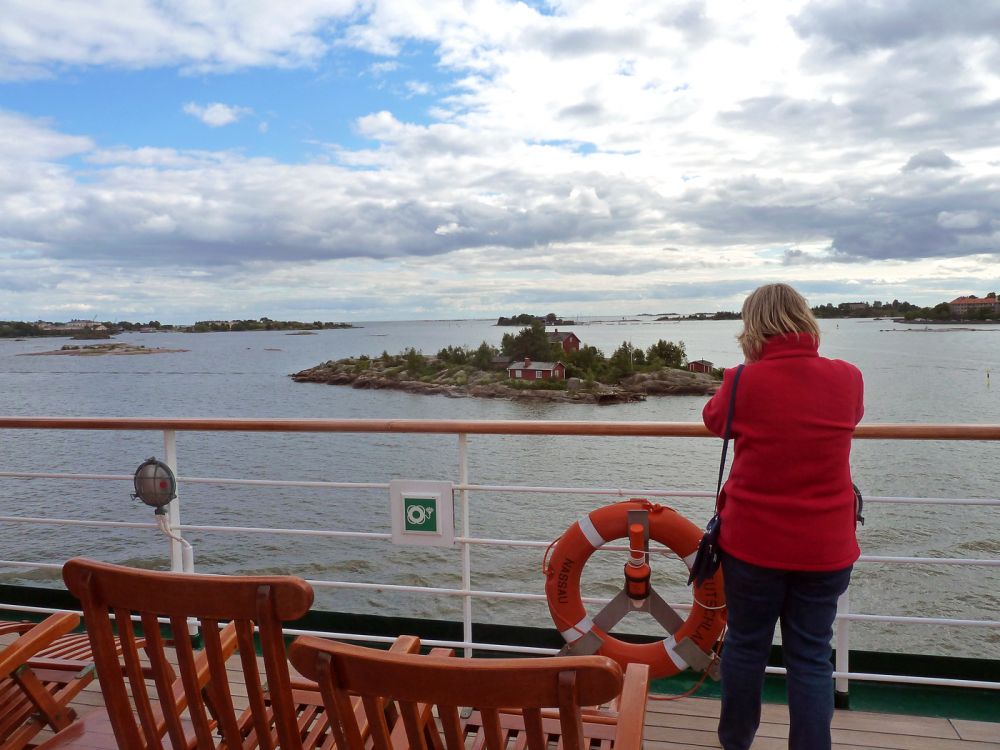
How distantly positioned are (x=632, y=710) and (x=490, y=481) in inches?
715

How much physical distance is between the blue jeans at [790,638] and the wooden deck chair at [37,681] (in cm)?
133

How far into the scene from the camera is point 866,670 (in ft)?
7.19

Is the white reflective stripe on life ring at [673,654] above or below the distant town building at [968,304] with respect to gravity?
below

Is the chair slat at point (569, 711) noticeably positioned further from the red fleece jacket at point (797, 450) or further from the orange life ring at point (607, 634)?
the orange life ring at point (607, 634)

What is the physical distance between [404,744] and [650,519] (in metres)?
1.00

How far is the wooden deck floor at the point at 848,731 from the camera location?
1.76 m

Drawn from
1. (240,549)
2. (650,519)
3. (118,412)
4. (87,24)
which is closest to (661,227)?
(240,549)

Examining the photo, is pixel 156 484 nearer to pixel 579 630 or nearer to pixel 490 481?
pixel 579 630

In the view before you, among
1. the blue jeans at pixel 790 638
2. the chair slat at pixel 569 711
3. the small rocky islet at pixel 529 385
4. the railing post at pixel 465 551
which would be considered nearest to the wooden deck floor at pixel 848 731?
the blue jeans at pixel 790 638

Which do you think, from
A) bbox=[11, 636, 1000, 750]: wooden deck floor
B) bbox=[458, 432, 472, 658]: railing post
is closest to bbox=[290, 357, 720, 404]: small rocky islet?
bbox=[458, 432, 472, 658]: railing post

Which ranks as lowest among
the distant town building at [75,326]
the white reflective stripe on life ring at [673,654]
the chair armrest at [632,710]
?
the white reflective stripe on life ring at [673,654]

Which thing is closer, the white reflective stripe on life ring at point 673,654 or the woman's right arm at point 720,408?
the woman's right arm at point 720,408

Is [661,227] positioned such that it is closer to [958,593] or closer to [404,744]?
[958,593]

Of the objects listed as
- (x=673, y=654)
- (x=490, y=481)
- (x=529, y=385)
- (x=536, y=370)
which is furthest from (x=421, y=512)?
(x=536, y=370)
